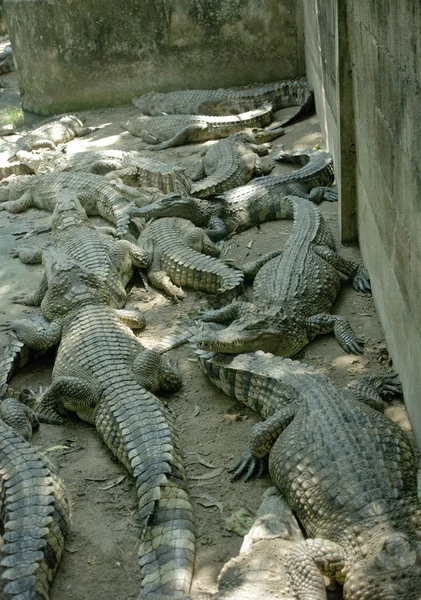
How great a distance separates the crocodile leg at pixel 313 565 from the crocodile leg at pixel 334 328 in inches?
75.7

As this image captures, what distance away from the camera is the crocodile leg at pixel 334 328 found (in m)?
4.84

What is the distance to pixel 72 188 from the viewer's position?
315 inches

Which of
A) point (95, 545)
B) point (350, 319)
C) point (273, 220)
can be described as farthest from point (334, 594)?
point (273, 220)

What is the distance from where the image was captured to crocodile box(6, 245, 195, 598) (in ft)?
11.2

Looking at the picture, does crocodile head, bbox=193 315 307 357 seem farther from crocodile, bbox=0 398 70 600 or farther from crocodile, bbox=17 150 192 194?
crocodile, bbox=17 150 192 194

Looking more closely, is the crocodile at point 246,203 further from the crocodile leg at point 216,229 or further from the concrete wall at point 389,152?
the concrete wall at point 389,152

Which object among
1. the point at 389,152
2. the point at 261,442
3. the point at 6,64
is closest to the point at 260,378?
the point at 261,442

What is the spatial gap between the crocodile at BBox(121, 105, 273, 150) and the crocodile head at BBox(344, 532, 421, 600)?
7.43 metres

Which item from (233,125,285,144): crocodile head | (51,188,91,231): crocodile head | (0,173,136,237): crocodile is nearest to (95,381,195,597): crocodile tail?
(51,188,91,231): crocodile head

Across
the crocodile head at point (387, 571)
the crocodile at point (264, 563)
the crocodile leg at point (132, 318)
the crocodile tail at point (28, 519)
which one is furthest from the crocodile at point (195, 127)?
the crocodile head at point (387, 571)

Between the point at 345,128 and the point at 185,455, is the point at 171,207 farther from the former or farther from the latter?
the point at 185,455

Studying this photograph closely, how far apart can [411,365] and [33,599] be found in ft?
7.19

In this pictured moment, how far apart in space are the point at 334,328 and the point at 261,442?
1340 millimetres

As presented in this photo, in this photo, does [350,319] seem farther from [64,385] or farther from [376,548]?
[376,548]
